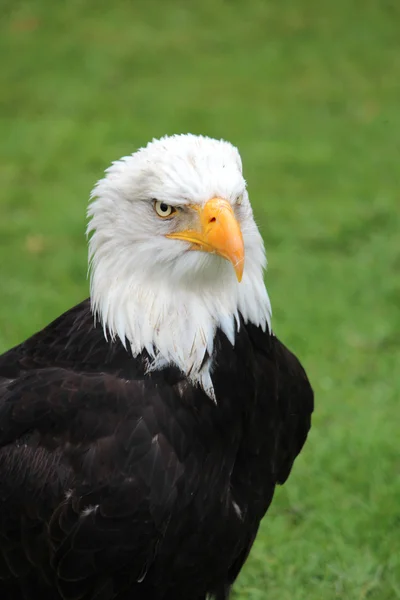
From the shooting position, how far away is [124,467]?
357 cm

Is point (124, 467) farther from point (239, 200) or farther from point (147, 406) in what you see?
point (239, 200)

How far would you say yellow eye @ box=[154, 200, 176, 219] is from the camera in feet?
11.7

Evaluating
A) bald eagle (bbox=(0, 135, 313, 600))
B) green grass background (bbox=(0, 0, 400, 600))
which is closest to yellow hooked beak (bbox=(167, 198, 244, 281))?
bald eagle (bbox=(0, 135, 313, 600))

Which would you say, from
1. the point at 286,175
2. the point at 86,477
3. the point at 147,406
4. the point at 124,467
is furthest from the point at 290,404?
the point at 286,175

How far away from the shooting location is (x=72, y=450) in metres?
3.63

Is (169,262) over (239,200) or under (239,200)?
under

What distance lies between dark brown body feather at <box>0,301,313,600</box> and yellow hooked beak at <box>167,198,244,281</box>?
0.43 metres

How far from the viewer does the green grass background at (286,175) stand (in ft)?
17.9

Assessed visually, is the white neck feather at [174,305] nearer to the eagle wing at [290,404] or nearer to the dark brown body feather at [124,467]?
the dark brown body feather at [124,467]

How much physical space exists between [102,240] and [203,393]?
634mm

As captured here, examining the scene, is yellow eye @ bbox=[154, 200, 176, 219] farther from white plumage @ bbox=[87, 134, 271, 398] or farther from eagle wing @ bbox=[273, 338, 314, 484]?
eagle wing @ bbox=[273, 338, 314, 484]

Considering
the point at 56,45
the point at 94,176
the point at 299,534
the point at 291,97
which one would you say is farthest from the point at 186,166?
the point at 56,45

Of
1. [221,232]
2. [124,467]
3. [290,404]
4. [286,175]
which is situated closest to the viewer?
[221,232]

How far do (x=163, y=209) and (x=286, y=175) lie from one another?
6.44 meters
